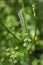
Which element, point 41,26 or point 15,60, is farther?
point 41,26

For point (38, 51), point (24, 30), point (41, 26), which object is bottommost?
point (38, 51)

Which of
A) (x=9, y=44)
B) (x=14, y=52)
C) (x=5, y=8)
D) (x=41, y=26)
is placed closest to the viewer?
(x=14, y=52)

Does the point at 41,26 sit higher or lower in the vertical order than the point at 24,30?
lower

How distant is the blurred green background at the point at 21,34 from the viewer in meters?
1.92

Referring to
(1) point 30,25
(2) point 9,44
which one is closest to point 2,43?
(2) point 9,44

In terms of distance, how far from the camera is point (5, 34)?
240 centimetres

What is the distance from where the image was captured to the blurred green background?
1917 millimetres

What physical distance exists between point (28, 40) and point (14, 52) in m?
0.14

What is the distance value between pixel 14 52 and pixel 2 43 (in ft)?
1.51

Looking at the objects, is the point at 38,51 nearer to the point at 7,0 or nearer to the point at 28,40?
the point at 28,40

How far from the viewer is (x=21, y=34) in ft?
7.01

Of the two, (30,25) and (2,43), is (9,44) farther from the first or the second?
(30,25)

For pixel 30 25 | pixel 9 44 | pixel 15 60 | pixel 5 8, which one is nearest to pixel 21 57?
pixel 15 60

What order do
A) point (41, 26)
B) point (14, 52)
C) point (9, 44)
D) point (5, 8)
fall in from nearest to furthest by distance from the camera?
point (14, 52) → point (9, 44) → point (41, 26) → point (5, 8)
